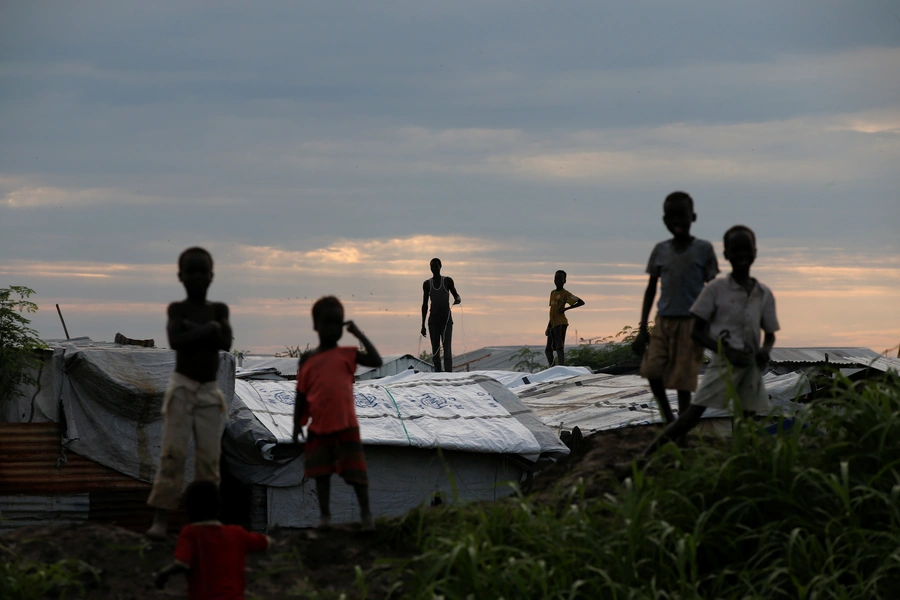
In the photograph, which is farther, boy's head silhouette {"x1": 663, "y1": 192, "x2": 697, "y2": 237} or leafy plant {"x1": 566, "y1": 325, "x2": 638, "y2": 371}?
leafy plant {"x1": 566, "y1": 325, "x2": 638, "y2": 371}

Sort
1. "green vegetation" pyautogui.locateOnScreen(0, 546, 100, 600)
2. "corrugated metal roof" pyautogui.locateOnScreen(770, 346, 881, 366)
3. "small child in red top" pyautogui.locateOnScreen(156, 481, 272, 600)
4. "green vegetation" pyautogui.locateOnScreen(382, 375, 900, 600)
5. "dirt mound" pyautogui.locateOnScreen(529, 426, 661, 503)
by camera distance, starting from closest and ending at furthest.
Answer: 1. "small child in red top" pyautogui.locateOnScreen(156, 481, 272, 600)
2. "green vegetation" pyautogui.locateOnScreen(382, 375, 900, 600)
3. "green vegetation" pyautogui.locateOnScreen(0, 546, 100, 600)
4. "dirt mound" pyautogui.locateOnScreen(529, 426, 661, 503)
5. "corrugated metal roof" pyautogui.locateOnScreen(770, 346, 881, 366)

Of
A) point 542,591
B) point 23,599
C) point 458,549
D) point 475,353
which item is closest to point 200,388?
point 23,599

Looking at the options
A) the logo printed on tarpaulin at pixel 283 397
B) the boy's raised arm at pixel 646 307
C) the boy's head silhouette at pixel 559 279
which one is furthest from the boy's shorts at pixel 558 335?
the boy's raised arm at pixel 646 307

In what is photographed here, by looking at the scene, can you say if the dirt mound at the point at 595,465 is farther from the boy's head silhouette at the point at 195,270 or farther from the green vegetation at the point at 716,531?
the boy's head silhouette at the point at 195,270

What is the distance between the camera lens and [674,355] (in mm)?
6246

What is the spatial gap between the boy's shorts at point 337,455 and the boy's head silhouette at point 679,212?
7.27 feet

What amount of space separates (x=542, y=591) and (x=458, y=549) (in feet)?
1.35

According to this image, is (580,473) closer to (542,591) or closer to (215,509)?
(542,591)

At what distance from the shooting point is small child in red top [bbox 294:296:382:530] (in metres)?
5.50

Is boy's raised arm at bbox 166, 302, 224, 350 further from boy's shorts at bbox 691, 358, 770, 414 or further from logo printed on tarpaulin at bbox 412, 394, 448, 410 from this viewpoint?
logo printed on tarpaulin at bbox 412, 394, 448, 410

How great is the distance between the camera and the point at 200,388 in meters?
5.58

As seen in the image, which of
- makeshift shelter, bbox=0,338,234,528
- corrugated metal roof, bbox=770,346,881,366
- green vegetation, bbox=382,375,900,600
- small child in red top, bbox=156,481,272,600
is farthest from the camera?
corrugated metal roof, bbox=770,346,881,366

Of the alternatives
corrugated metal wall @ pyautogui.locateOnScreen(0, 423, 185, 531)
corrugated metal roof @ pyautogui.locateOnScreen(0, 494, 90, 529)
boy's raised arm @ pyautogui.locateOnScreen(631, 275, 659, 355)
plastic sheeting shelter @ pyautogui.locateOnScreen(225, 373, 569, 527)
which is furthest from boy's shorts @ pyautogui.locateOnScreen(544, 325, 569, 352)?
boy's raised arm @ pyautogui.locateOnScreen(631, 275, 659, 355)

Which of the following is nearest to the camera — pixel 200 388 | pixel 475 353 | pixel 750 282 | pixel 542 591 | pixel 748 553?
pixel 542 591
